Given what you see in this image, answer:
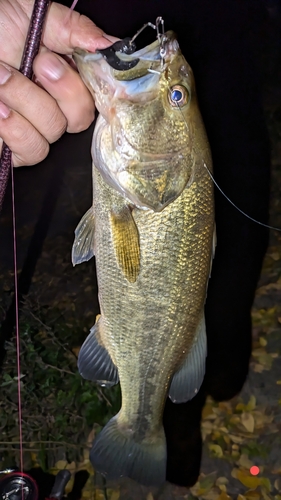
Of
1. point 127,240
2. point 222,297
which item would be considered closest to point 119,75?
point 127,240

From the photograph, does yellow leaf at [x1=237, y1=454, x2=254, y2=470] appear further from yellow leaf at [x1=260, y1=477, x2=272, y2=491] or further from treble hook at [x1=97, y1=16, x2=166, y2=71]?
treble hook at [x1=97, y1=16, x2=166, y2=71]

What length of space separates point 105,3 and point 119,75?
5953 mm

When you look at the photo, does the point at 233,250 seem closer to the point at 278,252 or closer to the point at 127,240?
the point at 278,252

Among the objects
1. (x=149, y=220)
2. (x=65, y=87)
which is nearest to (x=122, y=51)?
(x=65, y=87)

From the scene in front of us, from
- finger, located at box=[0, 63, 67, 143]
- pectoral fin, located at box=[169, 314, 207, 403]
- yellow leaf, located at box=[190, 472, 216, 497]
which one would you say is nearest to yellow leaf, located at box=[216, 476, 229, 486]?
yellow leaf, located at box=[190, 472, 216, 497]

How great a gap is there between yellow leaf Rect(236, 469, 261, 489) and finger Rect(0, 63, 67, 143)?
2.93m

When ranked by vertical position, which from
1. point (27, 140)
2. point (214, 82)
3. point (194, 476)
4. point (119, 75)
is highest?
point (119, 75)

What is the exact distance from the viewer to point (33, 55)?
1359 mm

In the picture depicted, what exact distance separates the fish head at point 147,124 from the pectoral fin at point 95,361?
1.74 feet

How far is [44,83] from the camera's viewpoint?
150 centimetres

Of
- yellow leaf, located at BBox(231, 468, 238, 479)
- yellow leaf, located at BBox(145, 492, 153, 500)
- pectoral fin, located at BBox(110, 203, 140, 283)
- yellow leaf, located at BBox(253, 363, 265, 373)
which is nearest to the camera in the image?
pectoral fin, located at BBox(110, 203, 140, 283)

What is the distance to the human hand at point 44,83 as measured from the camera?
1451 mm

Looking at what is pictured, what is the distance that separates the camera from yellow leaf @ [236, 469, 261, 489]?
10.9 feet

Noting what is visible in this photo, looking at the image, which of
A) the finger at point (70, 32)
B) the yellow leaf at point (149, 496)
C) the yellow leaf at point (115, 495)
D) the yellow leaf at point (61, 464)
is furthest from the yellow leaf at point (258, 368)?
the finger at point (70, 32)
